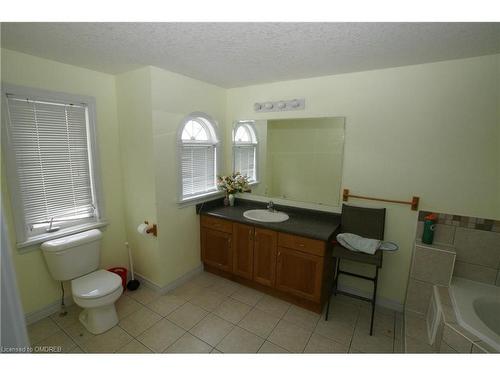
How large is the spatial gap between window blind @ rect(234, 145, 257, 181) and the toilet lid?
1799mm

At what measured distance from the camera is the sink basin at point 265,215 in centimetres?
258

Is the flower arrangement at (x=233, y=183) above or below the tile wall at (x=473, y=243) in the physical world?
above

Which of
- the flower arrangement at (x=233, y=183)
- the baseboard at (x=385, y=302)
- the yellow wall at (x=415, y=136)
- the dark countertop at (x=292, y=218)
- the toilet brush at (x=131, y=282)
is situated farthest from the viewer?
the flower arrangement at (x=233, y=183)

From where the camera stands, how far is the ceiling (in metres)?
1.42

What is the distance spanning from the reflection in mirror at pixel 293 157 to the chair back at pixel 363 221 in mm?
189

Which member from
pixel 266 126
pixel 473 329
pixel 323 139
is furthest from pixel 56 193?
pixel 473 329

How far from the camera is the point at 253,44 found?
166 cm

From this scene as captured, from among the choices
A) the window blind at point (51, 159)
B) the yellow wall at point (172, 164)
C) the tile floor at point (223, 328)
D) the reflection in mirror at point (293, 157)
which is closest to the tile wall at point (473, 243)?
the tile floor at point (223, 328)

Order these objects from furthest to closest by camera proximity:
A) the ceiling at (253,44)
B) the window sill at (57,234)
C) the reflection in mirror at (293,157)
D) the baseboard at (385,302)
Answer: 1. the reflection in mirror at (293,157)
2. the baseboard at (385,302)
3. the window sill at (57,234)
4. the ceiling at (253,44)

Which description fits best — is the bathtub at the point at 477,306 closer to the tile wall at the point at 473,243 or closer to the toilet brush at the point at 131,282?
the tile wall at the point at 473,243

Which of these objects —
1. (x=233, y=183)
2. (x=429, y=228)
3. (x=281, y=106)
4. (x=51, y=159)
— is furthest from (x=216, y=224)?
(x=429, y=228)

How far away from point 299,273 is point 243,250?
64 centimetres

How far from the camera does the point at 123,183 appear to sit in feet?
8.53

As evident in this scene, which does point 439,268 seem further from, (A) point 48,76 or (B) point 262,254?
(A) point 48,76
